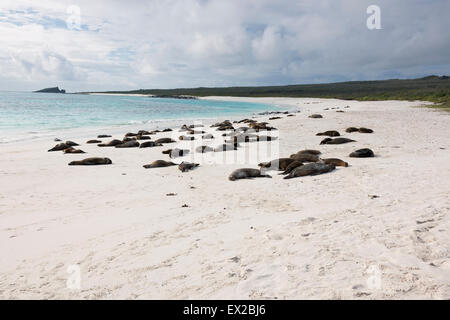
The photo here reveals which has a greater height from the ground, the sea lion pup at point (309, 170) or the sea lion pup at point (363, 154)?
the sea lion pup at point (363, 154)

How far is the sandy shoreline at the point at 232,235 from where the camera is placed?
3.63 metres

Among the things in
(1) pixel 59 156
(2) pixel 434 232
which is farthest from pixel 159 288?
(1) pixel 59 156

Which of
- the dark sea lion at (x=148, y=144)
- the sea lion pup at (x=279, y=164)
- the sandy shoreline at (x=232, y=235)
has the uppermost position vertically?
the dark sea lion at (x=148, y=144)

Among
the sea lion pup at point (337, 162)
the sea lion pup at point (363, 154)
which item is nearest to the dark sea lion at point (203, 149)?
the sea lion pup at point (337, 162)

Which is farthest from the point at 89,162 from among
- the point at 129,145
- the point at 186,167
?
the point at 129,145

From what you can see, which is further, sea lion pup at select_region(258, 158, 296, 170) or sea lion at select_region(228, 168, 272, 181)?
sea lion pup at select_region(258, 158, 296, 170)

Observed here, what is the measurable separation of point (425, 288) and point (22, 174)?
11.0m

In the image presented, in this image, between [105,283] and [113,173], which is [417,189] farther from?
[113,173]

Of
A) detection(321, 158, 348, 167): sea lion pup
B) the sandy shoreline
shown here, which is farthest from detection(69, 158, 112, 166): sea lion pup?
detection(321, 158, 348, 167): sea lion pup

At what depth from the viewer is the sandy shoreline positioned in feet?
11.9

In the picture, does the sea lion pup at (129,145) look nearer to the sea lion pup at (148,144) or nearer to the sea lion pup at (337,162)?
the sea lion pup at (148,144)

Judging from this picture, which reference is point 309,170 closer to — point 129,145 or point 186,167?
point 186,167

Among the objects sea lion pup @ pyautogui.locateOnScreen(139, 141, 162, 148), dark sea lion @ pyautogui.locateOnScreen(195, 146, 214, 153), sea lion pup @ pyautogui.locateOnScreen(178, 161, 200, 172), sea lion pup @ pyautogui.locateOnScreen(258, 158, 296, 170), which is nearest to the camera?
sea lion pup @ pyautogui.locateOnScreen(258, 158, 296, 170)

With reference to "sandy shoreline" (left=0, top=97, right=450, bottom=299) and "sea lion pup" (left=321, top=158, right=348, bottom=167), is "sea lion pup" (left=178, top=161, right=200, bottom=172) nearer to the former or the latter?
"sandy shoreline" (left=0, top=97, right=450, bottom=299)
